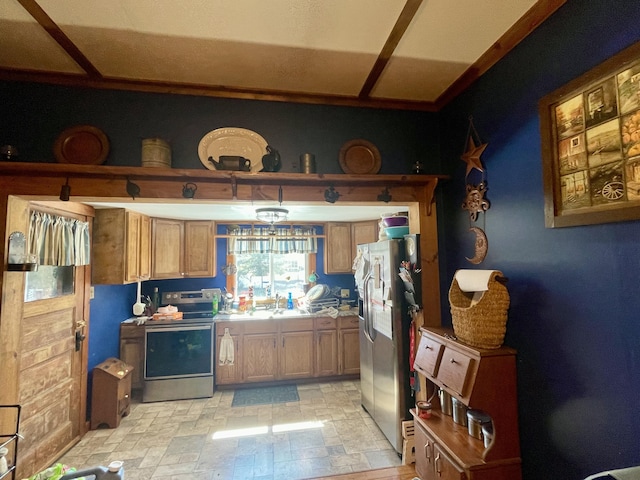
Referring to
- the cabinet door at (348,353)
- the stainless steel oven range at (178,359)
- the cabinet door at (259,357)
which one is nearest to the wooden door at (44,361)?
the stainless steel oven range at (178,359)

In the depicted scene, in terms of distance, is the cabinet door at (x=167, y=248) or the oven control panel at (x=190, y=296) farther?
the oven control panel at (x=190, y=296)

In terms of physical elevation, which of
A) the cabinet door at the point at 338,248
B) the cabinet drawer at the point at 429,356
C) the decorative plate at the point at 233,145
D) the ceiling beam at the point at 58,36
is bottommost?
the cabinet drawer at the point at 429,356

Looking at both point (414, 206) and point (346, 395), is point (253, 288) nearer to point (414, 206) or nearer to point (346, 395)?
point (346, 395)

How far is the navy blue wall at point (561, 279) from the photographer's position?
108 centimetres

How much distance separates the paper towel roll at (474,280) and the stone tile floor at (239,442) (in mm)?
1750

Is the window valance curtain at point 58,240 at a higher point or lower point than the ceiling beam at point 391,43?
lower

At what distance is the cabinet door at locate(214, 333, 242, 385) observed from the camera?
3957mm

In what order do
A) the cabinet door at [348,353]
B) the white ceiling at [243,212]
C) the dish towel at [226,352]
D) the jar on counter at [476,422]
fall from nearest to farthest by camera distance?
the jar on counter at [476,422] < the white ceiling at [243,212] < the dish towel at [226,352] < the cabinet door at [348,353]

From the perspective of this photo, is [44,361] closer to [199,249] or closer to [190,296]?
[190,296]

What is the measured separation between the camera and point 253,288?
16.2ft

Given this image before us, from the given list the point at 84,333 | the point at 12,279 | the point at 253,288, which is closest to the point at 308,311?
the point at 253,288

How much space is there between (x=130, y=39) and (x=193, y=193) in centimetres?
85

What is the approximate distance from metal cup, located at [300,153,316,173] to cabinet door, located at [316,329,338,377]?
272 cm

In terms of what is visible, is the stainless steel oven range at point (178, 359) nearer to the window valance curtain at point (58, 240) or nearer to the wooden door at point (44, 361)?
the wooden door at point (44, 361)
